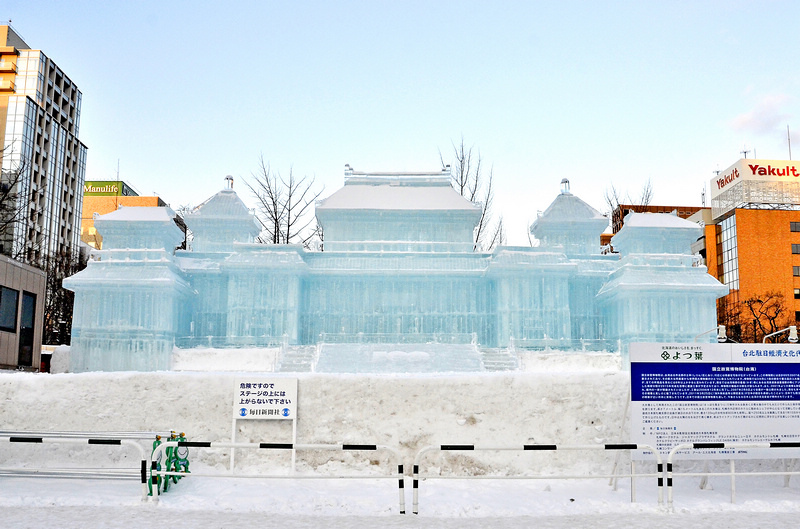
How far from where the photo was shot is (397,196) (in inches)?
1129

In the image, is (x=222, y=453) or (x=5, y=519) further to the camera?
(x=222, y=453)

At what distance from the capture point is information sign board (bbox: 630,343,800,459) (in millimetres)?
10430

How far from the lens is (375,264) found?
26.8 meters

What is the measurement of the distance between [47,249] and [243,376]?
57.6m

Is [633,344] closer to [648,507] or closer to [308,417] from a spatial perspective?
[648,507]

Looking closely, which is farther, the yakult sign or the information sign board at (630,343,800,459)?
the yakult sign

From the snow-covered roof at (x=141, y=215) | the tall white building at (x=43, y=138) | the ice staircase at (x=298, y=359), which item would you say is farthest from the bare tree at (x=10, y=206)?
the ice staircase at (x=298, y=359)

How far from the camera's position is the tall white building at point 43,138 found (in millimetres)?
61625

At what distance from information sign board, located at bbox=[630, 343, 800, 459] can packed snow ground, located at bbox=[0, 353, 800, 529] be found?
2.67 ft

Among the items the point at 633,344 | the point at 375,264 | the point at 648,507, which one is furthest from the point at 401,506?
the point at 375,264

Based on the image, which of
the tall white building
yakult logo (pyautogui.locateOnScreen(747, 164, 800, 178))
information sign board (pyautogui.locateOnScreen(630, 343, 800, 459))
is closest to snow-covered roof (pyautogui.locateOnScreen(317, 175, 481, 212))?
information sign board (pyautogui.locateOnScreen(630, 343, 800, 459))

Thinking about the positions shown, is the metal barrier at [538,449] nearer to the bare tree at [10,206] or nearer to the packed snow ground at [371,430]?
the packed snow ground at [371,430]

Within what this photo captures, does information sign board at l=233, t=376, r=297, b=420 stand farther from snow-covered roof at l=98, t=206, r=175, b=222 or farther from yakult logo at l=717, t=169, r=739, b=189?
yakult logo at l=717, t=169, r=739, b=189

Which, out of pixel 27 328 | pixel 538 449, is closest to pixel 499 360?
pixel 27 328
